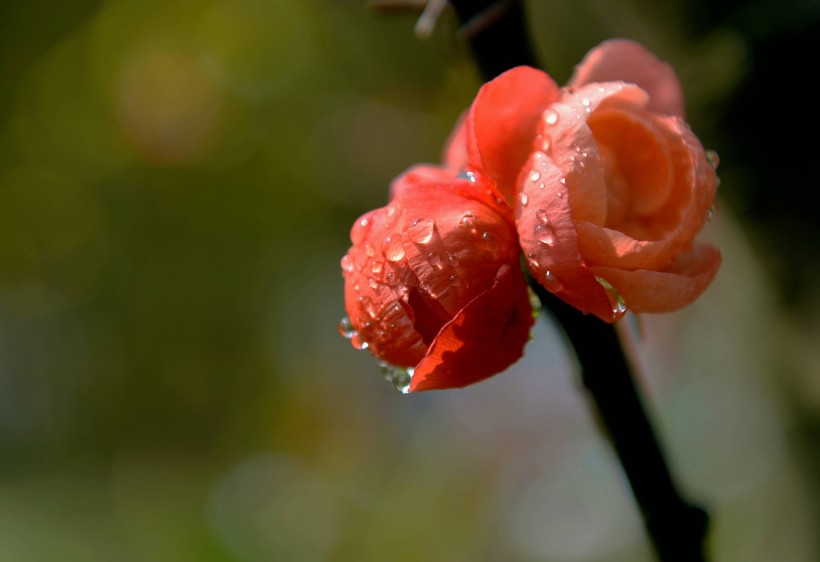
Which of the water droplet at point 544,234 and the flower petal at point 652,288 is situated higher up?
the water droplet at point 544,234

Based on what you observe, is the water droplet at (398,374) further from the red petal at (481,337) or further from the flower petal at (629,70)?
the flower petal at (629,70)

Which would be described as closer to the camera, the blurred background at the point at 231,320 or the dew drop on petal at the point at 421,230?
the dew drop on petal at the point at 421,230

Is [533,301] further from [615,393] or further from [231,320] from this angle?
[231,320]

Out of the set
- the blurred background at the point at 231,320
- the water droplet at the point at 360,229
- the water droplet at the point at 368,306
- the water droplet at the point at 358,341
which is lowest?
the blurred background at the point at 231,320

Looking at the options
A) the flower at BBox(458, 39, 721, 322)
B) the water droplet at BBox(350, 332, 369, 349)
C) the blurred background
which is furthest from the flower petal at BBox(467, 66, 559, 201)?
the blurred background

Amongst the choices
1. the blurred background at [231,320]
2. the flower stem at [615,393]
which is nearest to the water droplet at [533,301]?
the flower stem at [615,393]

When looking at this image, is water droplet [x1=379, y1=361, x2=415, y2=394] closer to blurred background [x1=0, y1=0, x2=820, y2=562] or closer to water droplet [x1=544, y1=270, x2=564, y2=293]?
water droplet [x1=544, y1=270, x2=564, y2=293]
